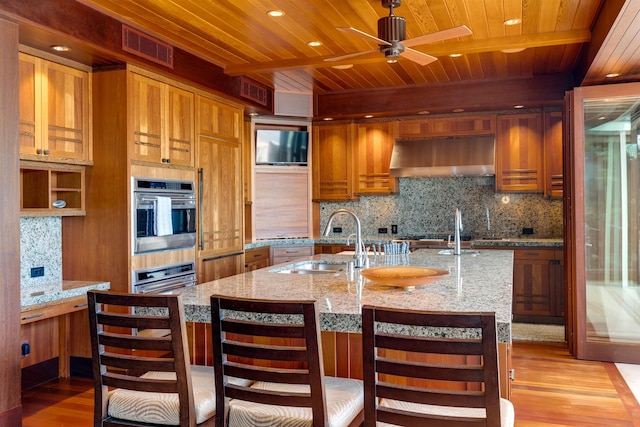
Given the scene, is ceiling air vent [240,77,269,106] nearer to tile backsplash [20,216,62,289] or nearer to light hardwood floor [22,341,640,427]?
tile backsplash [20,216,62,289]

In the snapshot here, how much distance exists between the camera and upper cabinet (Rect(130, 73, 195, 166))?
13.4 feet

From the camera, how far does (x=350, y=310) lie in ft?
6.45

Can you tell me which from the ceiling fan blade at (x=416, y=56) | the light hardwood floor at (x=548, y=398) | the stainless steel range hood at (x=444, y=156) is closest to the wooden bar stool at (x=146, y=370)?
the light hardwood floor at (x=548, y=398)

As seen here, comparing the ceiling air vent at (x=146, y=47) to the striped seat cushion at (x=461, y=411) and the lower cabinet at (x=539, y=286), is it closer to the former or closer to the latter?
the striped seat cushion at (x=461, y=411)

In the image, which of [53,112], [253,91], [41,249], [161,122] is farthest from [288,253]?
[53,112]

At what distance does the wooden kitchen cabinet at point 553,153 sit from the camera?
5.84 m

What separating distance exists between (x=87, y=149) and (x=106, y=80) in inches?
21.4

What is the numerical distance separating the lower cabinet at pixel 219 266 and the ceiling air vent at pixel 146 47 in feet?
5.91

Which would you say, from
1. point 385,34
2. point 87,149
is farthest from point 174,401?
point 87,149

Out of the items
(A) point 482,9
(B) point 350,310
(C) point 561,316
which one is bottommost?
(C) point 561,316

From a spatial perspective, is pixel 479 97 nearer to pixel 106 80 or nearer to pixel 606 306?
pixel 606 306

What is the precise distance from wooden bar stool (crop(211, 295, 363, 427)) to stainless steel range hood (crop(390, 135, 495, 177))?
4661 millimetres

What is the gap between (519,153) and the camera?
6020mm

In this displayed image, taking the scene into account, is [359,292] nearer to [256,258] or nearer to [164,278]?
[164,278]
